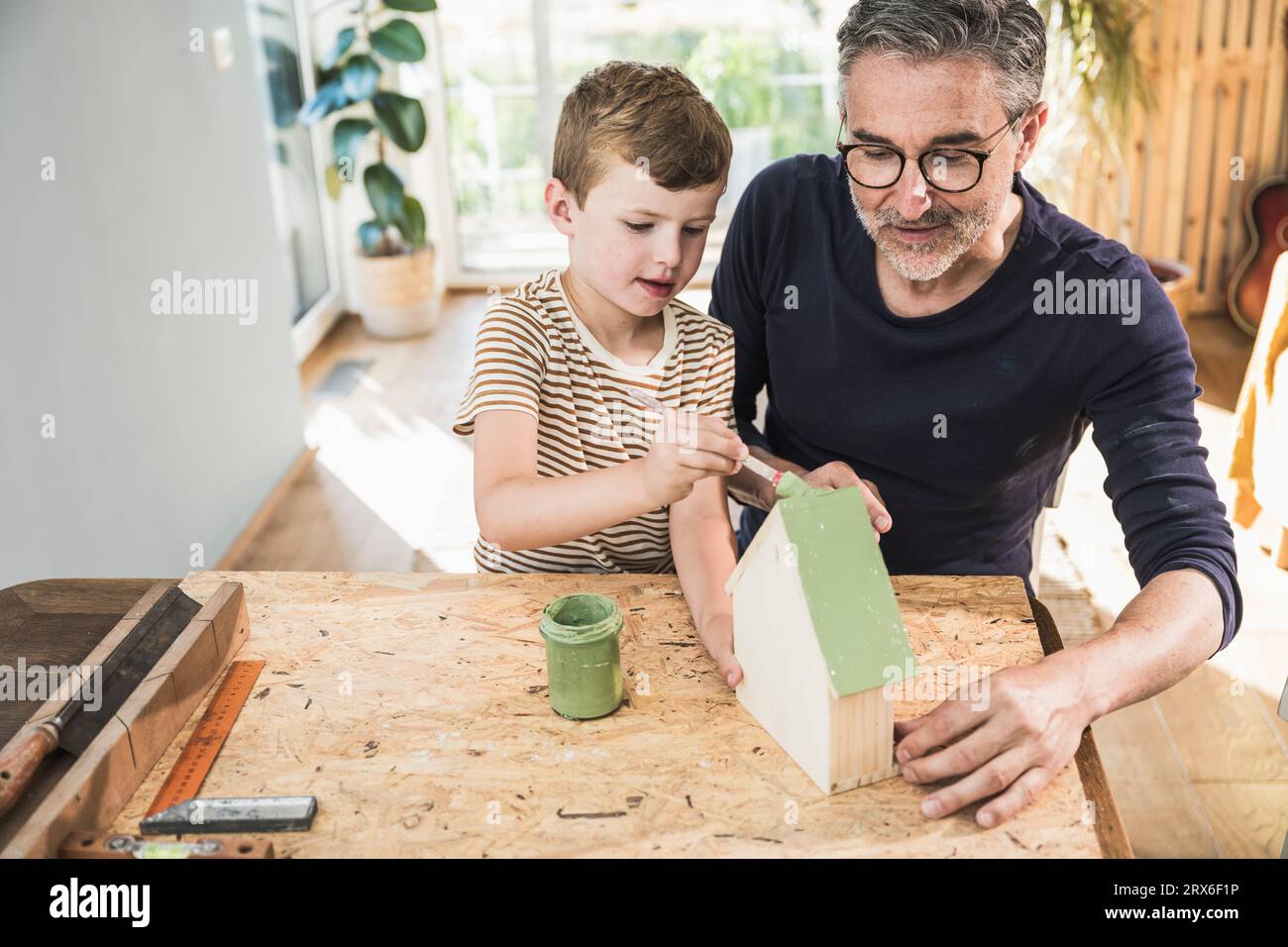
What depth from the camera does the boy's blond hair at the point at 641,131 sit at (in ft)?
4.67

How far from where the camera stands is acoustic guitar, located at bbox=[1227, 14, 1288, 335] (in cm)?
476

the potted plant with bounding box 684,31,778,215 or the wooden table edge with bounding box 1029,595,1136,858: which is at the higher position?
the potted plant with bounding box 684,31,778,215

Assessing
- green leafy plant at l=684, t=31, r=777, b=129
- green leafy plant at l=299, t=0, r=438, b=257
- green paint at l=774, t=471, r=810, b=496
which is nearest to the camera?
green paint at l=774, t=471, r=810, b=496

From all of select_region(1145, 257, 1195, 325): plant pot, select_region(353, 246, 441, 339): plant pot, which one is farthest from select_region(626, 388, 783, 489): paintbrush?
select_region(353, 246, 441, 339): plant pot

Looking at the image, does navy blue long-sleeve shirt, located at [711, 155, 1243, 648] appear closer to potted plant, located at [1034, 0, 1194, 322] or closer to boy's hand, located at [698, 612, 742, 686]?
boy's hand, located at [698, 612, 742, 686]

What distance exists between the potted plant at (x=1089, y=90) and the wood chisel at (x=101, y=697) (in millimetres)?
3865

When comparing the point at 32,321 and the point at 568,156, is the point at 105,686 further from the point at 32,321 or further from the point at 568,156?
the point at 32,321

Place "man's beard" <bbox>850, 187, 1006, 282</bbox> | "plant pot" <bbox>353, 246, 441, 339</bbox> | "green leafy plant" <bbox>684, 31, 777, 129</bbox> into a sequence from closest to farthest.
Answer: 1. "man's beard" <bbox>850, 187, 1006, 282</bbox>
2. "plant pot" <bbox>353, 246, 441, 339</bbox>
3. "green leafy plant" <bbox>684, 31, 777, 129</bbox>

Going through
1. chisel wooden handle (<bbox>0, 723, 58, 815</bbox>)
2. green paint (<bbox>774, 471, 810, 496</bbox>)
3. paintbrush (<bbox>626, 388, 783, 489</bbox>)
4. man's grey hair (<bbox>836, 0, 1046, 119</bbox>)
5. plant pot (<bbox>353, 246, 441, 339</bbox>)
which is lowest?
plant pot (<bbox>353, 246, 441, 339</bbox>)

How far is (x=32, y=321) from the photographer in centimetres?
232

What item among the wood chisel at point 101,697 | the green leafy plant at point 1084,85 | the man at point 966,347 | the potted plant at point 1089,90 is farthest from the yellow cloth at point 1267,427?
the wood chisel at point 101,697

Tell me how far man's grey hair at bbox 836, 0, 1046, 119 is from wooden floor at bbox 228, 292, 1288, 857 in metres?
1.47
